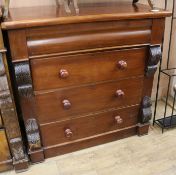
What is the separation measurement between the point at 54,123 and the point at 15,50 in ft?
1.71

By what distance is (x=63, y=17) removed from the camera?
3.81 feet

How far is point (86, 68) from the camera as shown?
1352mm

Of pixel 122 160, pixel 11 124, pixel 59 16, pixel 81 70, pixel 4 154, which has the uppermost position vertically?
pixel 59 16

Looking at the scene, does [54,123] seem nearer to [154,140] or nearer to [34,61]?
[34,61]

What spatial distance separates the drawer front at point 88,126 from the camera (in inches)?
58.0

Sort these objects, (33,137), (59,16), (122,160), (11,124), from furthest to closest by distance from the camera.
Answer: (122,160) → (33,137) → (11,124) → (59,16)

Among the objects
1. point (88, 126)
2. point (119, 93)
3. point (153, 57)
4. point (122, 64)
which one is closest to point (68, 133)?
point (88, 126)

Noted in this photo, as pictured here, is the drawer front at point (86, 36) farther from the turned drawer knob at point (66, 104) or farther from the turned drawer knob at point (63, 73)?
the turned drawer knob at point (66, 104)

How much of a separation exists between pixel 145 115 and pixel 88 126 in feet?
1.37

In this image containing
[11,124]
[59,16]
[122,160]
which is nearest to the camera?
[59,16]

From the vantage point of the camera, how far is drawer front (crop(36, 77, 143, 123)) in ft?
4.51

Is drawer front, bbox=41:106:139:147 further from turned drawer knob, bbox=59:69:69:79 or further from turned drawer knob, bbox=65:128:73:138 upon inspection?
turned drawer knob, bbox=59:69:69:79

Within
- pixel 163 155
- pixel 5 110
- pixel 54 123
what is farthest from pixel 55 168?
pixel 163 155

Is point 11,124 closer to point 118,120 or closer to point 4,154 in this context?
point 4,154
